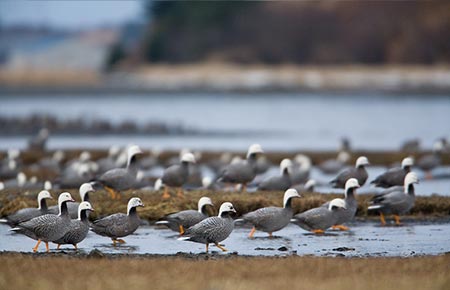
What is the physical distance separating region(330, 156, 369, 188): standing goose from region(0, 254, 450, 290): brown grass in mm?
8087

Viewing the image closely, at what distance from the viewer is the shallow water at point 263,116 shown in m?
54.8

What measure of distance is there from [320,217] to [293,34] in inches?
4370

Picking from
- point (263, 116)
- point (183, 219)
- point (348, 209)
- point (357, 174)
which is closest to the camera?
point (183, 219)

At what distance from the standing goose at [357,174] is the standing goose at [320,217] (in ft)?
12.6

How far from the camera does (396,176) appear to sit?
27.1 m

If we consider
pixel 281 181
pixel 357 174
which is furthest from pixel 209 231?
pixel 357 174

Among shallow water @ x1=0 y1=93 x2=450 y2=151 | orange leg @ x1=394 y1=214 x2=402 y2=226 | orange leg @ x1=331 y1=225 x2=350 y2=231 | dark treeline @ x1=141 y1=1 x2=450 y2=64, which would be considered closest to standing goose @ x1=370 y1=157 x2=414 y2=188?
orange leg @ x1=394 y1=214 x2=402 y2=226

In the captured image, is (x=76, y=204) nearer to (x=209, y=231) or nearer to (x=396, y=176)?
(x=209, y=231)

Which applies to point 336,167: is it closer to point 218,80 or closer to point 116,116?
point 116,116

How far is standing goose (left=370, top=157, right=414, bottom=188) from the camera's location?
27031 mm

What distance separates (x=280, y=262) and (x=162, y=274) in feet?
7.00

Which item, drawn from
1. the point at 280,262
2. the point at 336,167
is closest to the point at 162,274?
the point at 280,262

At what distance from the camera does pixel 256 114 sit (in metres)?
88.2

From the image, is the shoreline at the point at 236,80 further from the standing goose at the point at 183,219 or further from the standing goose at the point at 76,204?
the standing goose at the point at 183,219
